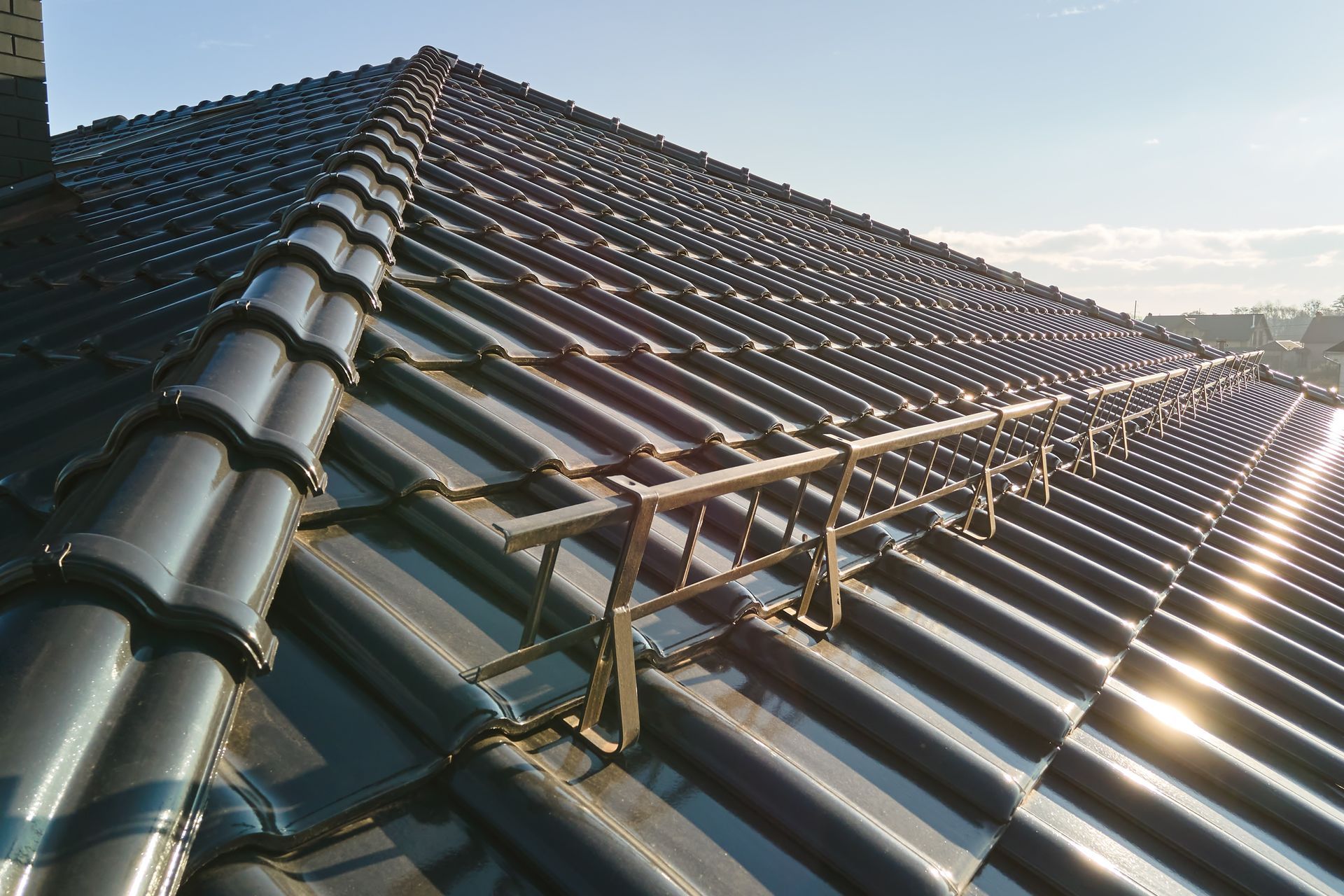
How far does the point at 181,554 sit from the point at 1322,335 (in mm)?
102946

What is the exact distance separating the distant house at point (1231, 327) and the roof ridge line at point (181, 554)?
89.7m

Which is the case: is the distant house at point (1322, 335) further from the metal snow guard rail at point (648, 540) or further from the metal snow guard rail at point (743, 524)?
the metal snow guard rail at point (648, 540)

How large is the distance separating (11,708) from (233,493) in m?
0.80

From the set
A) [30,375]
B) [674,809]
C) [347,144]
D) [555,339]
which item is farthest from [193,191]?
[674,809]

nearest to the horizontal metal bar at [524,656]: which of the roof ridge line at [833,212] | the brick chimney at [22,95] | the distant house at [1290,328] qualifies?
the brick chimney at [22,95]

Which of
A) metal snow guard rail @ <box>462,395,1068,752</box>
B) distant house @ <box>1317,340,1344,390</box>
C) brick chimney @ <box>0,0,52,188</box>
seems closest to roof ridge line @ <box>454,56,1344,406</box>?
brick chimney @ <box>0,0,52,188</box>

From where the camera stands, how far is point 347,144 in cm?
588

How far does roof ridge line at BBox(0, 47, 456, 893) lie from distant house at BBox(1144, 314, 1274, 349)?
89669mm

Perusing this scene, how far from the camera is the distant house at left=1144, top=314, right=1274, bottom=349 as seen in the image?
79375 millimetres

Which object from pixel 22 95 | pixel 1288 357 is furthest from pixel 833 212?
pixel 1288 357

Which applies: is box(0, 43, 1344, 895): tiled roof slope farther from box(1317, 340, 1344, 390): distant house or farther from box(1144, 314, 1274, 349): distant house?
box(1144, 314, 1274, 349): distant house

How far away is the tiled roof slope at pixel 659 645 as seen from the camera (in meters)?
1.74

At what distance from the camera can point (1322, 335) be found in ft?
266

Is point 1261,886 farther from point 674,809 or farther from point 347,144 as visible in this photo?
point 347,144
